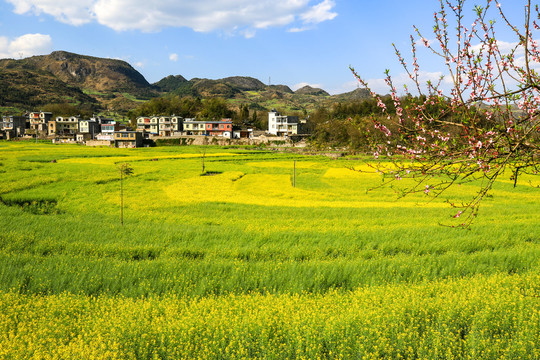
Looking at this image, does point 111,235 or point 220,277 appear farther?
point 111,235

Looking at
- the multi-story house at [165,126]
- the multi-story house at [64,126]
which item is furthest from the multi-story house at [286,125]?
the multi-story house at [64,126]

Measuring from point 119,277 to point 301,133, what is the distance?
4140 inches

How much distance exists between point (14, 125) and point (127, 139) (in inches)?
2397

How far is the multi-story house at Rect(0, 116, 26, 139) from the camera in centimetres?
12199

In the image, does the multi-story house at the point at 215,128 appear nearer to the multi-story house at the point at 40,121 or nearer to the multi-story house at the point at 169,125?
the multi-story house at the point at 169,125

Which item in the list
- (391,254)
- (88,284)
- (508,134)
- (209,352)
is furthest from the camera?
(391,254)

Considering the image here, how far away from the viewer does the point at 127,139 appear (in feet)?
310

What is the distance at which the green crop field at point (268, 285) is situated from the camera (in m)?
7.20

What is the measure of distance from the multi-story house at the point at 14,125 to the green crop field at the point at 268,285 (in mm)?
123033

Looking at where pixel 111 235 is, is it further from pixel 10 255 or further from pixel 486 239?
pixel 486 239

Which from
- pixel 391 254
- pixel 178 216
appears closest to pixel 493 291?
pixel 391 254

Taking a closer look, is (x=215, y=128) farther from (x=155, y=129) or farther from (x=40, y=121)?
(x=40, y=121)

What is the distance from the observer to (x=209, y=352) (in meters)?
6.96

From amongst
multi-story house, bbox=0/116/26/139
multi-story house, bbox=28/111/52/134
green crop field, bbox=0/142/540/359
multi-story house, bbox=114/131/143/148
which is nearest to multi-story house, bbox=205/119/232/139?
multi-story house, bbox=114/131/143/148
